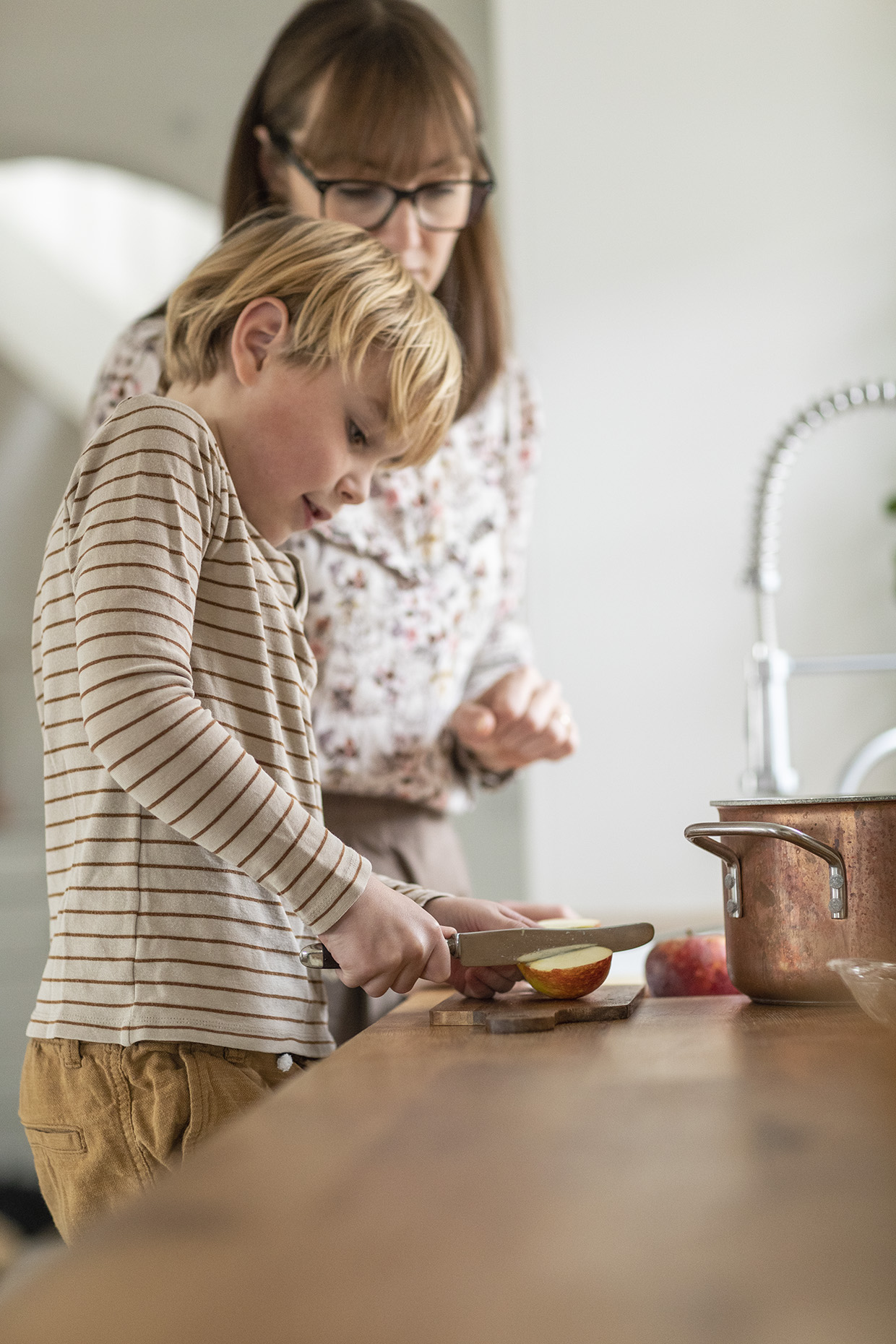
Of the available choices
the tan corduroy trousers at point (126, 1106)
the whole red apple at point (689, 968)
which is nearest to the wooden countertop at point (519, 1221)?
the tan corduroy trousers at point (126, 1106)

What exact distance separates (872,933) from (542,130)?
1864 millimetres

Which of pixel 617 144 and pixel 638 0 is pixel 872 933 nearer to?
pixel 617 144

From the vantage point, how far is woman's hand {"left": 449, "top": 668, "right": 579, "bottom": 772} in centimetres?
124

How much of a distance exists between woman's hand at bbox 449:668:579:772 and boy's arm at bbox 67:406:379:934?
45cm

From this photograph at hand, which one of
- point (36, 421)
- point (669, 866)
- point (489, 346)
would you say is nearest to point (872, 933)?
point (489, 346)

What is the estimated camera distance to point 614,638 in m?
2.22

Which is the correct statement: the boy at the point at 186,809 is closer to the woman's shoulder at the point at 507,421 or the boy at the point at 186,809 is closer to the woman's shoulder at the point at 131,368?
the woman's shoulder at the point at 131,368

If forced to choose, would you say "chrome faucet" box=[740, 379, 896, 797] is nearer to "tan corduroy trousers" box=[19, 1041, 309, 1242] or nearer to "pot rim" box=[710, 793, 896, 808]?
"pot rim" box=[710, 793, 896, 808]

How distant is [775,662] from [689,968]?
0.67 meters

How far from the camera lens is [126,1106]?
2.54 feet

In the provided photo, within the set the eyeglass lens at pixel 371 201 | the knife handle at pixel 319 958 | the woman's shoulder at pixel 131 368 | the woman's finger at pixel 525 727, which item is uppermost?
the eyeglass lens at pixel 371 201

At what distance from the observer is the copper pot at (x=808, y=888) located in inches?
30.4

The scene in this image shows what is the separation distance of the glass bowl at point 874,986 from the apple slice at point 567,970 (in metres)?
0.16

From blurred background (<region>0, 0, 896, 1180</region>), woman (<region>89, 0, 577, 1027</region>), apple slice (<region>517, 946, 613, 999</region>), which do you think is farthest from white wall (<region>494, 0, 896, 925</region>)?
apple slice (<region>517, 946, 613, 999</region>)
